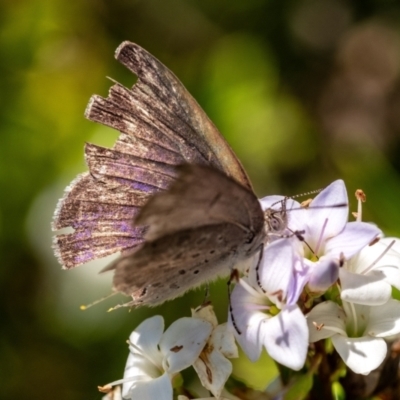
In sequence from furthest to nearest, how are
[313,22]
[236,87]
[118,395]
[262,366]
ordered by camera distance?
1. [313,22]
2. [236,87]
3. [262,366]
4. [118,395]

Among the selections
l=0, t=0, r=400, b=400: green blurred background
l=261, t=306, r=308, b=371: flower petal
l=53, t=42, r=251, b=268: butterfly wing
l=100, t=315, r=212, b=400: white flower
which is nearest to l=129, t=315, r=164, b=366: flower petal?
l=100, t=315, r=212, b=400: white flower

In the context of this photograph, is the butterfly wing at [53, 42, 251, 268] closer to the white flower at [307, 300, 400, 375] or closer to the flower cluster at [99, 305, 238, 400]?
the flower cluster at [99, 305, 238, 400]

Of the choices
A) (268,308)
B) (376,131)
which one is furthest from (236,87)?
(268,308)

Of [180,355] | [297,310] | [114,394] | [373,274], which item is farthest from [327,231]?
[114,394]

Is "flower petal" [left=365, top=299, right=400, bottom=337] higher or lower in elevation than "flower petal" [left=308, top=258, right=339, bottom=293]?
lower

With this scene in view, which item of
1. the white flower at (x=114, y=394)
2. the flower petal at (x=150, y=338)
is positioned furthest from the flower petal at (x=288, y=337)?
the white flower at (x=114, y=394)

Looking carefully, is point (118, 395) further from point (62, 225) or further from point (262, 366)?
point (262, 366)

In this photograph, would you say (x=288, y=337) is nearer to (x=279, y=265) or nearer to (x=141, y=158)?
(x=279, y=265)
